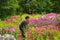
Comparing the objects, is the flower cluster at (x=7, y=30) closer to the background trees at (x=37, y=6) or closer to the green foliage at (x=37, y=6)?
the background trees at (x=37, y=6)

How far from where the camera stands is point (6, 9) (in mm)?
26828

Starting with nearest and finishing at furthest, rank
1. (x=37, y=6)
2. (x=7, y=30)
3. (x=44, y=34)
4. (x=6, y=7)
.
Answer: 1. (x=44, y=34)
2. (x=7, y=30)
3. (x=6, y=7)
4. (x=37, y=6)

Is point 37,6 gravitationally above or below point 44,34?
below

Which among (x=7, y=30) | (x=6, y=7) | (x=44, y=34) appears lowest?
(x=6, y=7)

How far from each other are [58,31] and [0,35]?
5.97 m

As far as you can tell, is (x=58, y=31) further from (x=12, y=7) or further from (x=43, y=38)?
(x=12, y=7)

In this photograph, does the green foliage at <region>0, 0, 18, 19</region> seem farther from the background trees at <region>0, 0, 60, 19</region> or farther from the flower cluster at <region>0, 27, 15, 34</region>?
the flower cluster at <region>0, 27, 15, 34</region>

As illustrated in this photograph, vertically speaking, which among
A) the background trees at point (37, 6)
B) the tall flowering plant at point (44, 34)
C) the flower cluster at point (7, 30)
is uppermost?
the tall flowering plant at point (44, 34)

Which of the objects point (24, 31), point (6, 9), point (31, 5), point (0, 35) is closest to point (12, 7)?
point (6, 9)

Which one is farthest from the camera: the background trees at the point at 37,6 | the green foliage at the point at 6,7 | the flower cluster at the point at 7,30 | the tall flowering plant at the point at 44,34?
the background trees at the point at 37,6

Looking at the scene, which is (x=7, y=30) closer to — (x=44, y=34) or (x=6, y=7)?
(x=44, y=34)

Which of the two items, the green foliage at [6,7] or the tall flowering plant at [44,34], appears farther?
the green foliage at [6,7]

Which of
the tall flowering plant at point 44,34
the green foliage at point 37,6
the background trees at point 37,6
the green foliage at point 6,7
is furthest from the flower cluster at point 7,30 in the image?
the green foliage at point 37,6

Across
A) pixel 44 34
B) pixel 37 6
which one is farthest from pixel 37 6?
pixel 44 34
